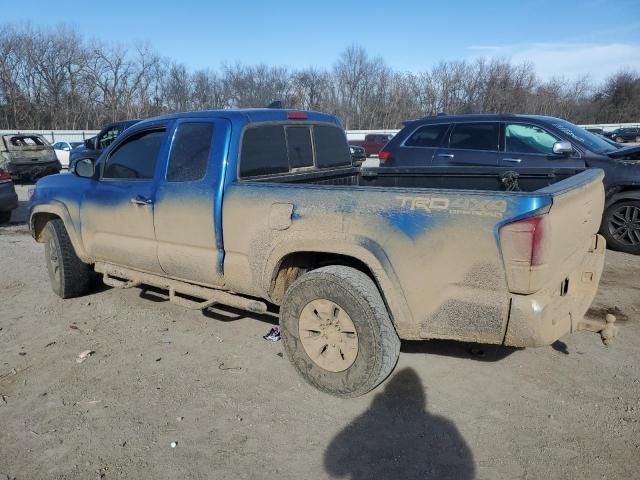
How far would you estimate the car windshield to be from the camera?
6.57 meters

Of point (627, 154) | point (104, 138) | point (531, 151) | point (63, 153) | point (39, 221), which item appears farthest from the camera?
point (63, 153)

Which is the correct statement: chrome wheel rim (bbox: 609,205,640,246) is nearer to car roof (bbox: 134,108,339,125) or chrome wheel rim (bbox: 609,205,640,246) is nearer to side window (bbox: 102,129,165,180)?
car roof (bbox: 134,108,339,125)

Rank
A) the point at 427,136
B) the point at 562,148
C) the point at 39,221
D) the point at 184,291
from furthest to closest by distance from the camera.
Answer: the point at 427,136 → the point at 562,148 → the point at 39,221 → the point at 184,291

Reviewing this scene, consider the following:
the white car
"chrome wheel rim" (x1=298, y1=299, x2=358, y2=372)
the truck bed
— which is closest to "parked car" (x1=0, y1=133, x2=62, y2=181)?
the white car

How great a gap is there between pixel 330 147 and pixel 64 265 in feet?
9.82

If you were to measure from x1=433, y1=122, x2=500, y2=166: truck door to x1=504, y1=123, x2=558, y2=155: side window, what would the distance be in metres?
0.16

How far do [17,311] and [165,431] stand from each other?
9.82ft

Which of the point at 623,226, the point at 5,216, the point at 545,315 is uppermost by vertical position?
the point at 545,315

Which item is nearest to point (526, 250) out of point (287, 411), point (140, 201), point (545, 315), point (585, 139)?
point (545, 315)

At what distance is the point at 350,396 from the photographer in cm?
315

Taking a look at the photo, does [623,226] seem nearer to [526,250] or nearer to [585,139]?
[585,139]

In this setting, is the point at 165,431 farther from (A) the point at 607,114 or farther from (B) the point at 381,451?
(A) the point at 607,114

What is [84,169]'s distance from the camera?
4660 mm

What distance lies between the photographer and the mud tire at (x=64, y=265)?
5.08m
